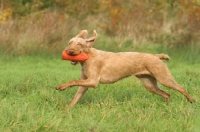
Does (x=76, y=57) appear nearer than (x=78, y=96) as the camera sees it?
Yes

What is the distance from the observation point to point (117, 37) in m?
16.2

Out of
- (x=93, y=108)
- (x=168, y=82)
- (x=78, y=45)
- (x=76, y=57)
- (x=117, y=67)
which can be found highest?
(x=78, y=45)

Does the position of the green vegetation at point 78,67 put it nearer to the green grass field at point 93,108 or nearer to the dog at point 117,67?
the green grass field at point 93,108

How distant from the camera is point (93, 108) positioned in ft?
23.1

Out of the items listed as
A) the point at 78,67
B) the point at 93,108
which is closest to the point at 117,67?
the point at 93,108

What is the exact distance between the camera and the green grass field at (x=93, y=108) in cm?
590

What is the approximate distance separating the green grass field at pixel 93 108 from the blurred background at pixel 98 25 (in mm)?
4224

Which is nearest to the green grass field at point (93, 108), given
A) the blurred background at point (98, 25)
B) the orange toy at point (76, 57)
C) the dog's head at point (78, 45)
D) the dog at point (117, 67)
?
the dog at point (117, 67)

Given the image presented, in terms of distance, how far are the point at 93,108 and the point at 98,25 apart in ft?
35.8

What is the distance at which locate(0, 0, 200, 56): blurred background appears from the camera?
14.2 m

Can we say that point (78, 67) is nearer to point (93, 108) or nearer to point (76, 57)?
point (76, 57)

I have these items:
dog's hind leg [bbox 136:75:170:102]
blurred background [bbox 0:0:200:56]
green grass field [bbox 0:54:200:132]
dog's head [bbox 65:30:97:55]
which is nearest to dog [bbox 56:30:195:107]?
dog's head [bbox 65:30:97:55]

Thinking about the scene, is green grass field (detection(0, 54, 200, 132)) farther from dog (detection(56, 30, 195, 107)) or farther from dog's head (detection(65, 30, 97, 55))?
dog's head (detection(65, 30, 97, 55))

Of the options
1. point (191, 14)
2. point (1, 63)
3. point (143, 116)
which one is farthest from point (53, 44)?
Result: point (143, 116)
